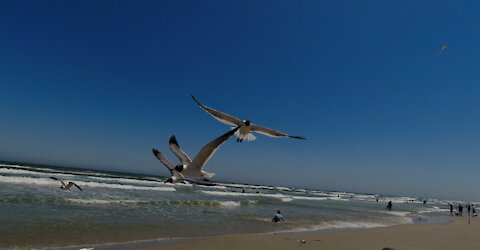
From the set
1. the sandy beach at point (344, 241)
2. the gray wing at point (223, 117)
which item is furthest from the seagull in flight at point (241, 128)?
the sandy beach at point (344, 241)

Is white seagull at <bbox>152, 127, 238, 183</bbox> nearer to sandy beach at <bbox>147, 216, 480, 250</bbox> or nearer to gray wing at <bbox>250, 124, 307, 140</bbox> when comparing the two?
gray wing at <bbox>250, 124, 307, 140</bbox>

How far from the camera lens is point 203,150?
18.0 feet

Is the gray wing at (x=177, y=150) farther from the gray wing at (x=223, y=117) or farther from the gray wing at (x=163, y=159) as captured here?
the gray wing at (x=223, y=117)

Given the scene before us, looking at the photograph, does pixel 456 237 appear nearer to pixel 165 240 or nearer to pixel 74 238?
pixel 165 240

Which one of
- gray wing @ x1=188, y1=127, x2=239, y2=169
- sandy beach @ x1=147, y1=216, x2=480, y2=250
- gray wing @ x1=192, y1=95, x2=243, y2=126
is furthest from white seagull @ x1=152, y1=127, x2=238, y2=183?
sandy beach @ x1=147, y1=216, x2=480, y2=250

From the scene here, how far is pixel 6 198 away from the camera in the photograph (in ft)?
66.2

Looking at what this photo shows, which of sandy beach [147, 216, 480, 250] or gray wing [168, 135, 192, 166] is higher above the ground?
gray wing [168, 135, 192, 166]

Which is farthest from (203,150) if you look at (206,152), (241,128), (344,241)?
(344,241)

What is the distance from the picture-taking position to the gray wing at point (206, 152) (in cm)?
516

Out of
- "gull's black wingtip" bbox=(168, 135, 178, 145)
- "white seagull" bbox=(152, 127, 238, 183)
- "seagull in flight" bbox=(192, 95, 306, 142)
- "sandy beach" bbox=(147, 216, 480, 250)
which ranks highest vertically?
"seagull in flight" bbox=(192, 95, 306, 142)

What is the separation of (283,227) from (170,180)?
47.2 ft

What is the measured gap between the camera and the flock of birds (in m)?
5.44

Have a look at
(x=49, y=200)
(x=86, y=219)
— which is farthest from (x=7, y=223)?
(x=49, y=200)

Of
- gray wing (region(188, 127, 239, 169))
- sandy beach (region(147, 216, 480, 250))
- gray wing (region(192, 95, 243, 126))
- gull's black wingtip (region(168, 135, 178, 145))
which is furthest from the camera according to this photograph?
sandy beach (region(147, 216, 480, 250))
